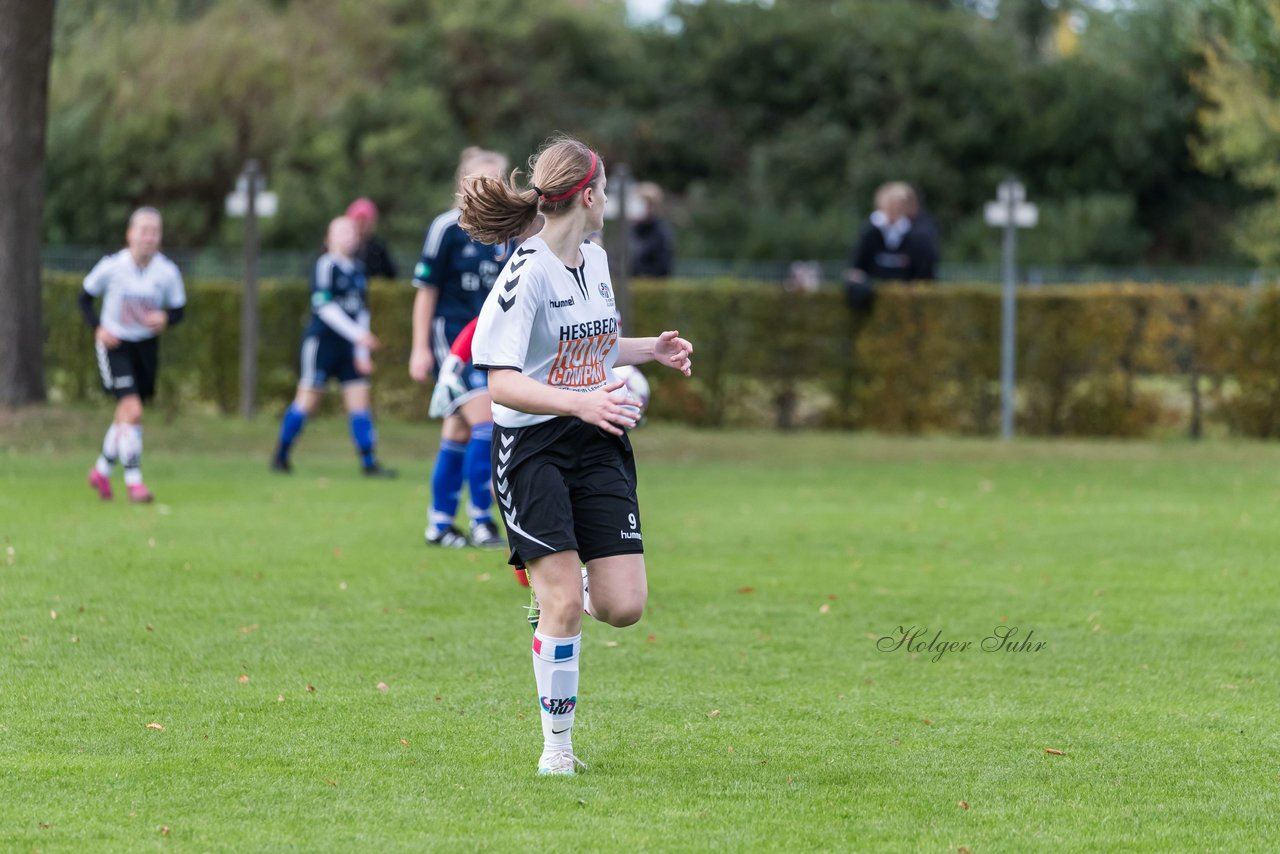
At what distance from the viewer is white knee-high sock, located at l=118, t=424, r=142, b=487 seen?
12.0m

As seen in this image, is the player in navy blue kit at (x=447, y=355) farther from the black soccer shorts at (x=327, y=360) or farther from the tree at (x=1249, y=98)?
the tree at (x=1249, y=98)

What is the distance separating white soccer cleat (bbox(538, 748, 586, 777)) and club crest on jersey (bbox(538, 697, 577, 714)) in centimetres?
13

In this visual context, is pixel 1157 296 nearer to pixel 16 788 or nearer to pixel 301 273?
pixel 301 273

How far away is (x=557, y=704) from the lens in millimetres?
5480

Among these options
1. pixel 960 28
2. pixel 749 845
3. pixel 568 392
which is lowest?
pixel 749 845

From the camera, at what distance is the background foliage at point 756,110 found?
35219 mm

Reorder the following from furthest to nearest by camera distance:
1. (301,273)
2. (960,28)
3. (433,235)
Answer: (960,28) < (301,273) < (433,235)

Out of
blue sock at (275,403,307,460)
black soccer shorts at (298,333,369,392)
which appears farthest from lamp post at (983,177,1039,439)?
blue sock at (275,403,307,460)

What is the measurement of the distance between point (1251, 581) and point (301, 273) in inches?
632

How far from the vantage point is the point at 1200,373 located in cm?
1789

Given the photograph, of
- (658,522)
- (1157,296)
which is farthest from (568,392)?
(1157,296)

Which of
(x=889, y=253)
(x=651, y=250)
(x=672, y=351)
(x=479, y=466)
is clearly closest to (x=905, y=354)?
(x=889, y=253)

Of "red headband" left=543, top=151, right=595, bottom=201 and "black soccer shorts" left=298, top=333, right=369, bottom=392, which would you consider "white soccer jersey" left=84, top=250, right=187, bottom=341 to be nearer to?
"black soccer shorts" left=298, top=333, right=369, bottom=392

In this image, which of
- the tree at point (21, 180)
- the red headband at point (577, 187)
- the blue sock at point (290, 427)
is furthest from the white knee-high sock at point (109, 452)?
the red headband at point (577, 187)
